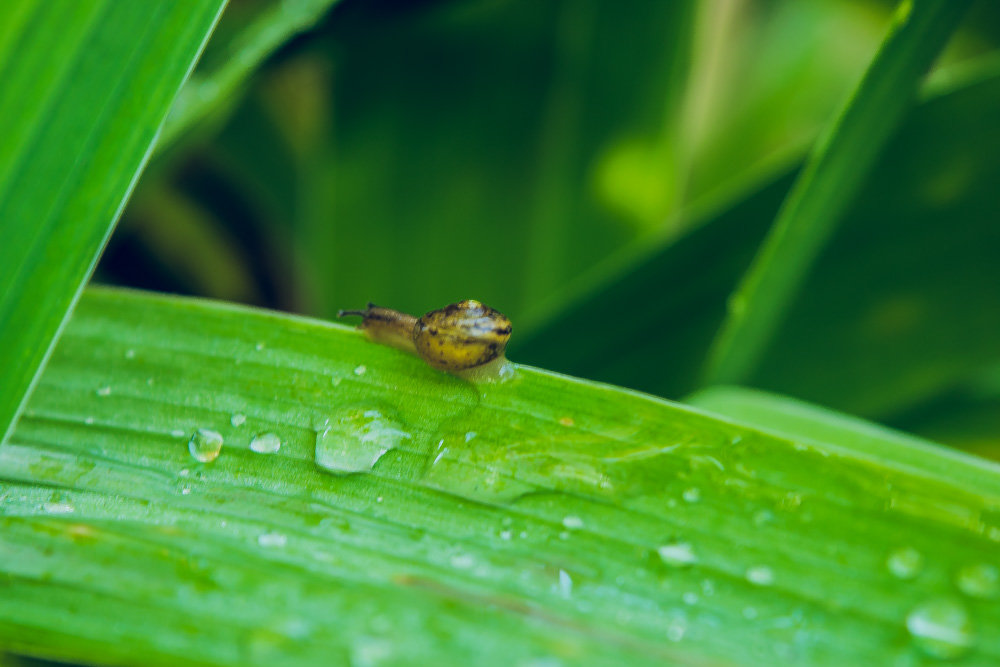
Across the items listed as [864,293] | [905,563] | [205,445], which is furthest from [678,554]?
[864,293]

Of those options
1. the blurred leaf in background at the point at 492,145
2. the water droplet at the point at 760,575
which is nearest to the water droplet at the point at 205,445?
the water droplet at the point at 760,575

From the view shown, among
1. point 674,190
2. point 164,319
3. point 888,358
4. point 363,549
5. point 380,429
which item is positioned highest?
point 674,190

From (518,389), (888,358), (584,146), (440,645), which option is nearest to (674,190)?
(584,146)

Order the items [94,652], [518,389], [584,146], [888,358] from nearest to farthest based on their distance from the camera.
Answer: [94,652], [518,389], [888,358], [584,146]

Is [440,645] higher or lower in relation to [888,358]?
lower

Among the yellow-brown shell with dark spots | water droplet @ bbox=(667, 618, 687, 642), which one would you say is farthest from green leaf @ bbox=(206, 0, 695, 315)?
water droplet @ bbox=(667, 618, 687, 642)

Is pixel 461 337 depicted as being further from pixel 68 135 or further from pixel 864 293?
pixel 864 293

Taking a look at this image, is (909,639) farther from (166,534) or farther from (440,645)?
(166,534)

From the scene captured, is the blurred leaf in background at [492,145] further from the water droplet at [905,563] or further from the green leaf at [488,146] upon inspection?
the water droplet at [905,563]

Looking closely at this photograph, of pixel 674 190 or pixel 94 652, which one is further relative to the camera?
pixel 674 190
